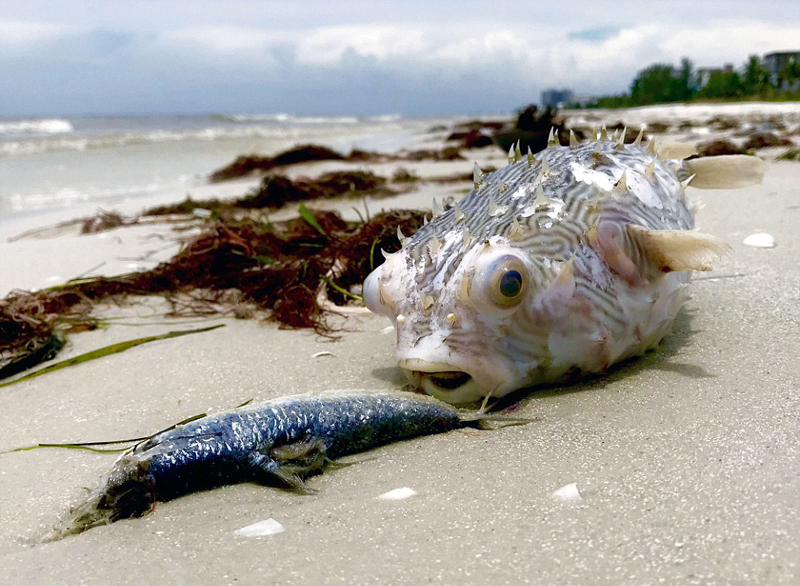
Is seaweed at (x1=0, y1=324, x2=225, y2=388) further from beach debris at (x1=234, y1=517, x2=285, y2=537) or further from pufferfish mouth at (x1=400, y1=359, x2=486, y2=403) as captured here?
beach debris at (x1=234, y1=517, x2=285, y2=537)

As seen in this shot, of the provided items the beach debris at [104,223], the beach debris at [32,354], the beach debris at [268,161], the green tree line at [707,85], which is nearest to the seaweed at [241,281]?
the beach debris at [32,354]

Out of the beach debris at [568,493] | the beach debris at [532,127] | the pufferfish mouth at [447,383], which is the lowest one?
A: the beach debris at [568,493]

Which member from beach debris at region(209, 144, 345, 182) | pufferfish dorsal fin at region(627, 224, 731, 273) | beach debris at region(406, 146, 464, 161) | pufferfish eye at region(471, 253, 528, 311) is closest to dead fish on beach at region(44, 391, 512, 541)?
pufferfish eye at region(471, 253, 528, 311)

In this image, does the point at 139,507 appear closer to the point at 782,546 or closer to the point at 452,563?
the point at 452,563

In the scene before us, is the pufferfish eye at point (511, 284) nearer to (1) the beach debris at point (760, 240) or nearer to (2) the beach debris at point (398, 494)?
(2) the beach debris at point (398, 494)

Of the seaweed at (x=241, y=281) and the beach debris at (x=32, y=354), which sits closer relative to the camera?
the beach debris at (x=32, y=354)
